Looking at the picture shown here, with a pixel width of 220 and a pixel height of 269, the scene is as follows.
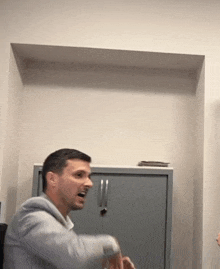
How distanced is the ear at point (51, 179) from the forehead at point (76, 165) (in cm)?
6

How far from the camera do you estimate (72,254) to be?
4.43ft

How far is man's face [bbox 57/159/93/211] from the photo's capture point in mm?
1659

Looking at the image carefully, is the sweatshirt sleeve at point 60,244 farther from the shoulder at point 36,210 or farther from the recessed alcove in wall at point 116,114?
the recessed alcove in wall at point 116,114

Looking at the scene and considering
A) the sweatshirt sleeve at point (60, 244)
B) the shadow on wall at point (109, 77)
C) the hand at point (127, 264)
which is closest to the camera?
the sweatshirt sleeve at point (60, 244)

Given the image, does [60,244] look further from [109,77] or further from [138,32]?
[109,77]

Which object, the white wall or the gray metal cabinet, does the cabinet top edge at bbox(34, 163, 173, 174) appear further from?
the white wall

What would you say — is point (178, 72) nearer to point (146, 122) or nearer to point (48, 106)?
point (146, 122)

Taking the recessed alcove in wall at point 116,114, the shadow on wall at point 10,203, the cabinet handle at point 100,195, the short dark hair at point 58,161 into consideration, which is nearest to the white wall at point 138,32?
the shadow on wall at point 10,203

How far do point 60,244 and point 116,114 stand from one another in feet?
9.26

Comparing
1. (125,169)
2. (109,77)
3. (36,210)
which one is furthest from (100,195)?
(36,210)

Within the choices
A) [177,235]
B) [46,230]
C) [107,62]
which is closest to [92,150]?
[107,62]

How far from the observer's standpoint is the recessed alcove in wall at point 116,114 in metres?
4.02

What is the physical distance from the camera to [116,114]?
162 inches

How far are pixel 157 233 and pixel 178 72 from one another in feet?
5.64
